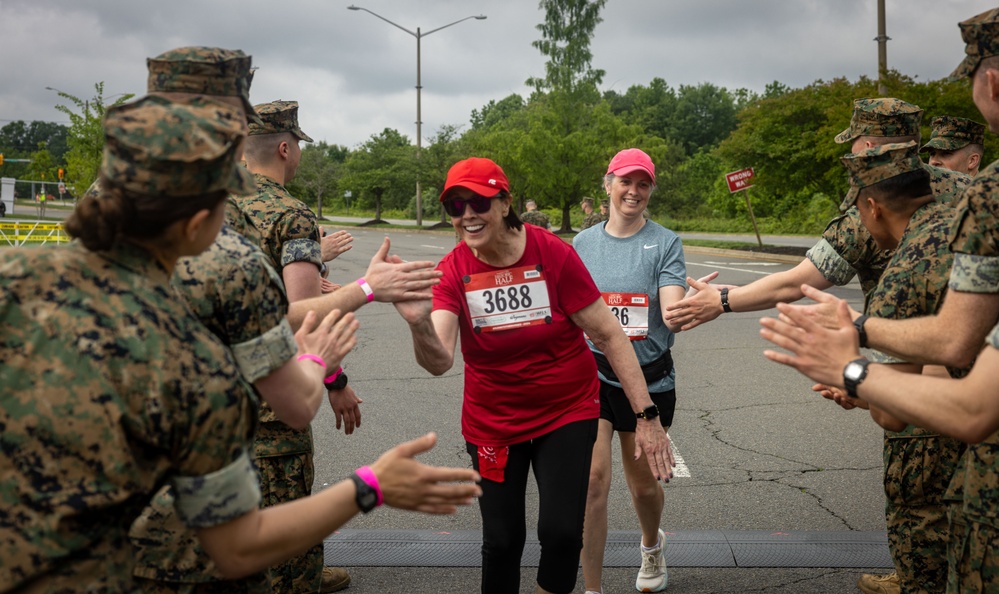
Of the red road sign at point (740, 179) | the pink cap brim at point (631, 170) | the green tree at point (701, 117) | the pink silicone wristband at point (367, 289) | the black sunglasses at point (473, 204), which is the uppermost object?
the green tree at point (701, 117)

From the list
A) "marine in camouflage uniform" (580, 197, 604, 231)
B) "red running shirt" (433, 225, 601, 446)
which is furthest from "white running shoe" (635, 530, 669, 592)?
"marine in camouflage uniform" (580, 197, 604, 231)

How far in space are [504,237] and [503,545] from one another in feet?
4.23

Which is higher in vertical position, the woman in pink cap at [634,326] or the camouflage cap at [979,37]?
the camouflage cap at [979,37]

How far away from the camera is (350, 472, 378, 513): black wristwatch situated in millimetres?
2129

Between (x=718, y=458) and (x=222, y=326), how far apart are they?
208 inches

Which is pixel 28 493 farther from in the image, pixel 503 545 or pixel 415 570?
pixel 415 570

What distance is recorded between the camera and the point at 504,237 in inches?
161

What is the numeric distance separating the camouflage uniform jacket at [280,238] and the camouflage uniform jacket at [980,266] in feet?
8.03

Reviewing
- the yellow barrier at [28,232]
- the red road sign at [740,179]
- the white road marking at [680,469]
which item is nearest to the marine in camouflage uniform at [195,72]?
the white road marking at [680,469]

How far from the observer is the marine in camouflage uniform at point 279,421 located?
392 centimetres

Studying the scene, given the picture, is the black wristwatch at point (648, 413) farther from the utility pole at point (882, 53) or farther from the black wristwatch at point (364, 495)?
the utility pole at point (882, 53)

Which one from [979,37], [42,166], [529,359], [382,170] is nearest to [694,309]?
[529,359]

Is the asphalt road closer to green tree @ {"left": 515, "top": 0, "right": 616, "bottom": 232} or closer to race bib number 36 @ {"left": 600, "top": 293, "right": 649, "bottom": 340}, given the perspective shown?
race bib number 36 @ {"left": 600, "top": 293, "right": 649, "bottom": 340}

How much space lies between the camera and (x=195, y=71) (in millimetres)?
2873
